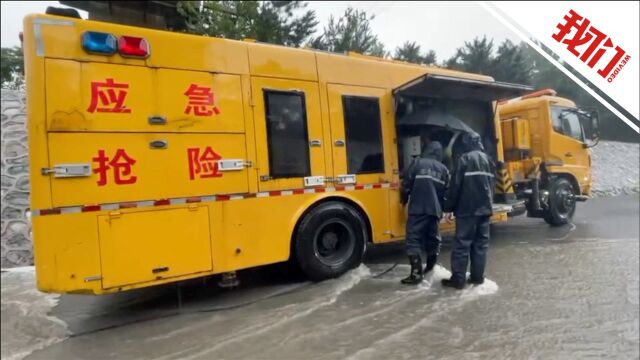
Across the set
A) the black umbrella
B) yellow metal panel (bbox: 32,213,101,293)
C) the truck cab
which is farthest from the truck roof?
the truck cab

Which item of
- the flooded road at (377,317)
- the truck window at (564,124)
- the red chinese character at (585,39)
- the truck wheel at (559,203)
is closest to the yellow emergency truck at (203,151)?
the flooded road at (377,317)

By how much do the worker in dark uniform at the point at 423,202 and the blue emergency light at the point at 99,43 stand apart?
3.25 m

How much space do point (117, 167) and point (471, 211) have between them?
344 cm

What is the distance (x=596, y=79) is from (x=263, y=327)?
3215 millimetres

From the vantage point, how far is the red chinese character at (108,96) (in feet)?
12.2

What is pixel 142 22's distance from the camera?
7.26 meters

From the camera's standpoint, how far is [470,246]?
4.69 metres

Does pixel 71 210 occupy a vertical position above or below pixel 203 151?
below

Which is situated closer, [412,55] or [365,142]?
[365,142]

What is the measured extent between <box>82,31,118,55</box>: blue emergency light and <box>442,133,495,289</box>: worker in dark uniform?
11.6 feet

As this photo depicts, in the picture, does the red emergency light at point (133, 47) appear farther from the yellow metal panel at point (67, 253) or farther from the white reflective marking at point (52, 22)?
the yellow metal panel at point (67, 253)

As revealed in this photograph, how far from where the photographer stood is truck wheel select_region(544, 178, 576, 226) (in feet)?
25.8

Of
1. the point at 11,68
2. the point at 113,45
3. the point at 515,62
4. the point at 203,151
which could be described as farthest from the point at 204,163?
the point at 515,62

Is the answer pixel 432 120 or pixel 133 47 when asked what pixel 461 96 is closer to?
pixel 432 120
